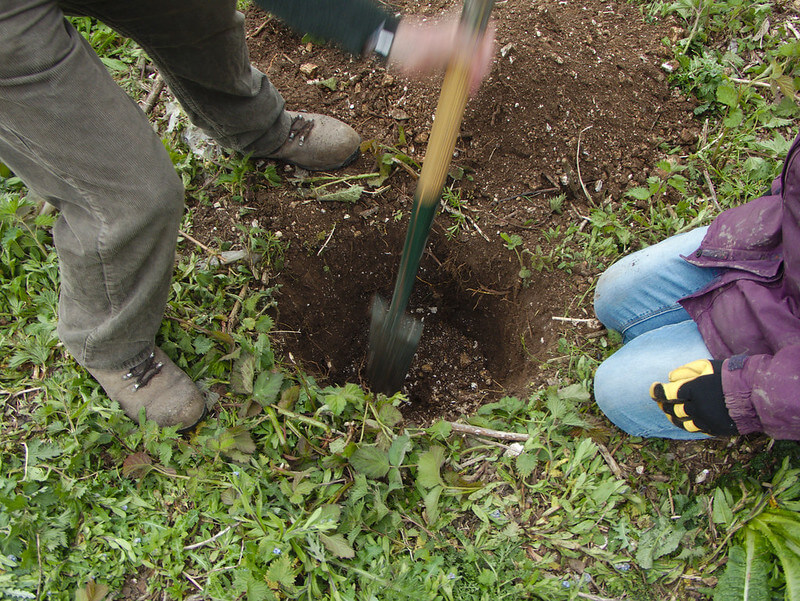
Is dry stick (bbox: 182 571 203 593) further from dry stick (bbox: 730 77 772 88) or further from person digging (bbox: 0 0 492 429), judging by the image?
dry stick (bbox: 730 77 772 88)

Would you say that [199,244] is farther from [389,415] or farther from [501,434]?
[501,434]

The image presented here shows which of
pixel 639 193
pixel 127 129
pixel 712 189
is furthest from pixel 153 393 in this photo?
Answer: pixel 712 189

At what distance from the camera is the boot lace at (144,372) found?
1.74 metres

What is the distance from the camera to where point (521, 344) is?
2115 millimetres

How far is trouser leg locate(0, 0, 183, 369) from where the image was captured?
3.71 ft

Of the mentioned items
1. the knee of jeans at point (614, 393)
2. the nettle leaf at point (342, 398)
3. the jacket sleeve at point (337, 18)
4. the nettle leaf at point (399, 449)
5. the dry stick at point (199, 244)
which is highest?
the jacket sleeve at point (337, 18)

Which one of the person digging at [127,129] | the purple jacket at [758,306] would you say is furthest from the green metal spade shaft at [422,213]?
the purple jacket at [758,306]

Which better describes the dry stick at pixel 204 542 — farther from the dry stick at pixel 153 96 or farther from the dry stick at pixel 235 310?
the dry stick at pixel 153 96

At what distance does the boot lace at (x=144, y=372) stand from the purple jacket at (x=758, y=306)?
67.0 inches

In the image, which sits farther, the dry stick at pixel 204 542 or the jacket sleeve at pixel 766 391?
the dry stick at pixel 204 542

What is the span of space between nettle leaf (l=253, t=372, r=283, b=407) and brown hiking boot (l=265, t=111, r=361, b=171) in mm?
915

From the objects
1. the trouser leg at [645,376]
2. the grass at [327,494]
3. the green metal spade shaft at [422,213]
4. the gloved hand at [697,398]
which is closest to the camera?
the green metal spade shaft at [422,213]

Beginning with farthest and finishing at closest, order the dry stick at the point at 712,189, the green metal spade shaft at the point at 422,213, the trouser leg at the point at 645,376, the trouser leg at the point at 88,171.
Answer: the dry stick at the point at 712,189 < the trouser leg at the point at 645,376 < the green metal spade shaft at the point at 422,213 < the trouser leg at the point at 88,171

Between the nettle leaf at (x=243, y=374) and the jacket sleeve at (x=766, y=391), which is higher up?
the jacket sleeve at (x=766, y=391)
